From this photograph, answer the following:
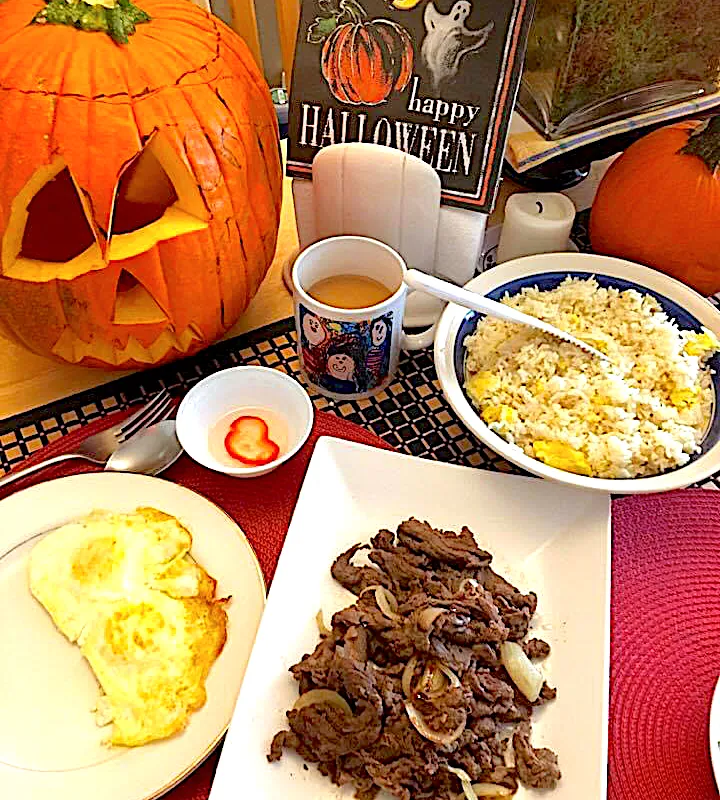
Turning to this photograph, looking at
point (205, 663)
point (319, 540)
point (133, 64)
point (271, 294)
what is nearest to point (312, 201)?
point (271, 294)

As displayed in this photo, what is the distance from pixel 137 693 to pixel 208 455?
1.00 ft

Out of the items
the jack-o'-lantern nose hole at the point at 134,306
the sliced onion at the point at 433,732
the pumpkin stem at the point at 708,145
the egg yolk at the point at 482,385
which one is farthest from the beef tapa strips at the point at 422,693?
the pumpkin stem at the point at 708,145

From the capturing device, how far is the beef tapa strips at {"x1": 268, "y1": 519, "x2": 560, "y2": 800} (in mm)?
744

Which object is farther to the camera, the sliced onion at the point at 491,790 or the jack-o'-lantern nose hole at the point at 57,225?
the jack-o'-lantern nose hole at the point at 57,225

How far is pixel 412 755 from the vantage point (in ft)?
2.44

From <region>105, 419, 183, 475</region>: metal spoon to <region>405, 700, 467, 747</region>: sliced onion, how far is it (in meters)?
0.44

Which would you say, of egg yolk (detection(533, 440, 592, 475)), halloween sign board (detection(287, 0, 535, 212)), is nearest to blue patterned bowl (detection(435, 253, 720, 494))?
egg yolk (detection(533, 440, 592, 475))

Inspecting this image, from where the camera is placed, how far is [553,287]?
1125 millimetres

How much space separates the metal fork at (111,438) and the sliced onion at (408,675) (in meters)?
0.46

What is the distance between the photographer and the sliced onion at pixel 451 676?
77 centimetres

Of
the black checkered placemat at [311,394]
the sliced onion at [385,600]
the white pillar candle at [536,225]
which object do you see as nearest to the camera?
the sliced onion at [385,600]

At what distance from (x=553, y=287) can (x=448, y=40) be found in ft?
1.19

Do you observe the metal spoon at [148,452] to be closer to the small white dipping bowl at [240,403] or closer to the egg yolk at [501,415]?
the small white dipping bowl at [240,403]

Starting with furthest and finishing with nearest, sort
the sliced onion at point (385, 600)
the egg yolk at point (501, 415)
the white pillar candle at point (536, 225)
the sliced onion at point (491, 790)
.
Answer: the white pillar candle at point (536, 225)
the egg yolk at point (501, 415)
the sliced onion at point (385, 600)
the sliced onion at point (491, 790)
